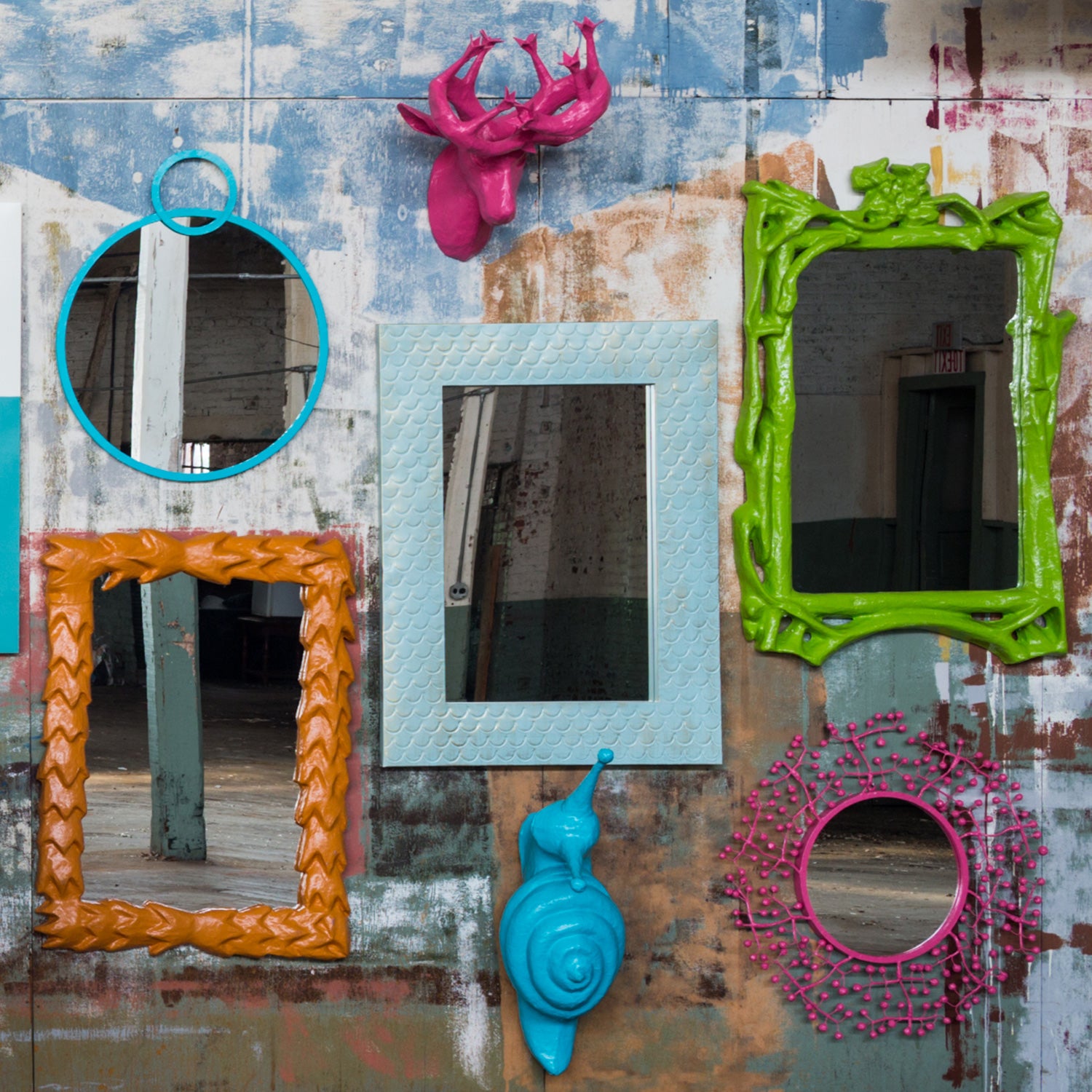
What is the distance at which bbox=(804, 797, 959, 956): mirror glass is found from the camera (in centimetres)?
253

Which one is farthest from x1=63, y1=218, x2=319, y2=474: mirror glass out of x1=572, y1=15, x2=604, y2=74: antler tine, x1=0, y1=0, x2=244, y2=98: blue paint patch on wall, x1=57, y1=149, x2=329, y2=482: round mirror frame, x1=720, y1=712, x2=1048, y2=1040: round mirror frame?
x1=720, y1=712, x2=1048, y2=1040: round mirror frame

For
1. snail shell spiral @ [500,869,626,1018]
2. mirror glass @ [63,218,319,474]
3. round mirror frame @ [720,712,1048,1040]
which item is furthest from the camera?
round mirror frame @ [720,712,1048,1040]

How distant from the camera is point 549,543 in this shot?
8.07 feet

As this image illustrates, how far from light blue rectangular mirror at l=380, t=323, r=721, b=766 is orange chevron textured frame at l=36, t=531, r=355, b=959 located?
128 millimetres

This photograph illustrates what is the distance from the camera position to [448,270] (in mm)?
2492

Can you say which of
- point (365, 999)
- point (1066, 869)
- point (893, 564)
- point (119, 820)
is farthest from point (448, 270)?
point (1066, 869)

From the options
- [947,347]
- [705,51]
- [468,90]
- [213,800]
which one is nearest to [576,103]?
[468,90]

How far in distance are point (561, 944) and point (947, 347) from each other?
1.46 m

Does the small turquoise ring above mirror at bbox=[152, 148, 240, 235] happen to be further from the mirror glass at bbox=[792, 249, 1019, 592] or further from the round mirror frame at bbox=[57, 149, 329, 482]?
the mirror glass at bbox=[792, 249, 1019, 592]

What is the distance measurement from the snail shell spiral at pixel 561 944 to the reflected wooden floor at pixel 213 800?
0.50 meters

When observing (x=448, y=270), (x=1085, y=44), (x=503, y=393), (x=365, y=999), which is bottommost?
(x=365, y=999)

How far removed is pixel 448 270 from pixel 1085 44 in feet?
4.77

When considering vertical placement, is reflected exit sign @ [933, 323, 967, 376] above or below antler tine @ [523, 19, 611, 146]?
below

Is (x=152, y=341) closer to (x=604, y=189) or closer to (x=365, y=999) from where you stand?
(x=604, y=189)
